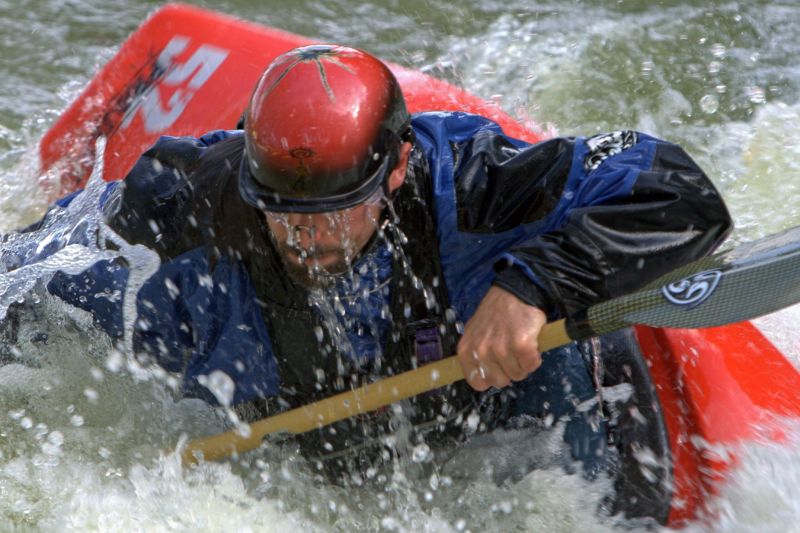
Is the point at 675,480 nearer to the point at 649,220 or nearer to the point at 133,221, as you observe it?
the point at 649,220

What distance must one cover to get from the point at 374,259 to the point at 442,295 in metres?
0.16

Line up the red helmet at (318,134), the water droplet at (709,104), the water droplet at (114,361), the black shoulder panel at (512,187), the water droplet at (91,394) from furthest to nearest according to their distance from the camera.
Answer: the water droplet at (709,104) → the water droplet at (91,394) → the water droplet at (114,361) → the black shoulder panel at (512,187) → the red helmet at (318,134)

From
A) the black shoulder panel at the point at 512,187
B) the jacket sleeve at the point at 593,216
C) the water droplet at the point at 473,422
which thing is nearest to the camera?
the jacket sleeve at the point at 593,216

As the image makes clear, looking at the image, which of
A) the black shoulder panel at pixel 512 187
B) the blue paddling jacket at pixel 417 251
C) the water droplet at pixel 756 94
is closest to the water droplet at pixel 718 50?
the water droplet at pixel 756 94

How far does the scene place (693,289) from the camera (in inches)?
71.5

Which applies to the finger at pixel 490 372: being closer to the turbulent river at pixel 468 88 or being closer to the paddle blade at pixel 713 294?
the paddle blade at pixel 713 294

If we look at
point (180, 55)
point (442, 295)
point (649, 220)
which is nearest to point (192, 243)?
point (442, 295)

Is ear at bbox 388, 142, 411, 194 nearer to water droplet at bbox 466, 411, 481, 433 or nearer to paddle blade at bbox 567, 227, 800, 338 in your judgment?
paddle blade at bbox 567, 227, 800, 338

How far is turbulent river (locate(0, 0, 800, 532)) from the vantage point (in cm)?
220

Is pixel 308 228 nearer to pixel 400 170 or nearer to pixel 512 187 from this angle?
pixel 400 170

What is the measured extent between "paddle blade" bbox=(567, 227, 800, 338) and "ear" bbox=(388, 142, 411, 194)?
16.6 inches

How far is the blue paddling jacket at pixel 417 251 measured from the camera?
6.05ft

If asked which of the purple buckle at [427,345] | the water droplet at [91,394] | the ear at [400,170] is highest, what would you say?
the ear at [400,170]

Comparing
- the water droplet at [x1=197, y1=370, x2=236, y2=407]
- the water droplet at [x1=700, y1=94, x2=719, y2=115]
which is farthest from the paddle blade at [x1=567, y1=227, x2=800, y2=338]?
the water droplet at [x1=700, y1=94, x2=719, y2=115]
